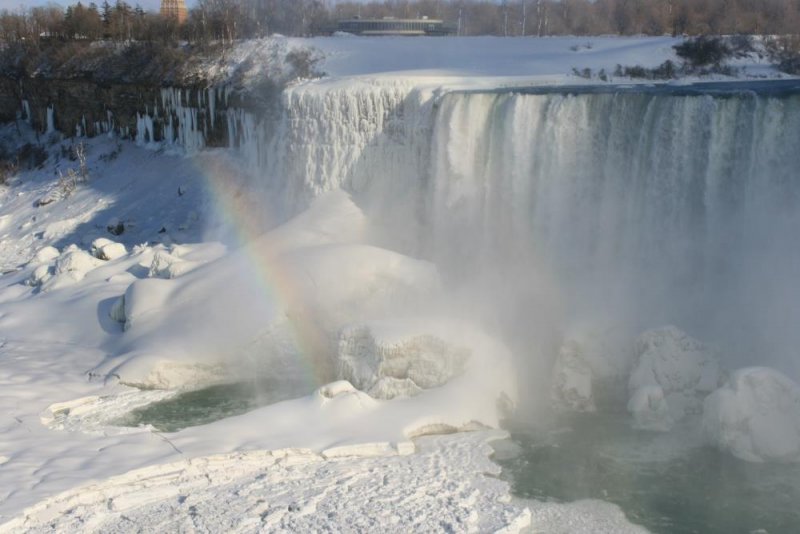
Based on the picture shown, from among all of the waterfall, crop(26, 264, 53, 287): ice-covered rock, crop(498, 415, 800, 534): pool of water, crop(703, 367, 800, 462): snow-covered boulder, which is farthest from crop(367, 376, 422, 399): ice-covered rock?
crop(26, 264, 53, 287): ice-covered rock

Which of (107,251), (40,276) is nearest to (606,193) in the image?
(107,251)

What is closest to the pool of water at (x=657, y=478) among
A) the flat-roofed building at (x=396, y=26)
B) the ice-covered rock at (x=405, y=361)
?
the ice-covered rock at (x=405, y=361)

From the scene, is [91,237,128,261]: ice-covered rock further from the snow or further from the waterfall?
the waterfall

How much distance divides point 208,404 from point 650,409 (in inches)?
259

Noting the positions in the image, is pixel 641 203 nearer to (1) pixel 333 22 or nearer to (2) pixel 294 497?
(2) pixel 294 497

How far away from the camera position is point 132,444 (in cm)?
1251

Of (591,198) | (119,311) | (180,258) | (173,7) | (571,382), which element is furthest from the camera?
(173,7)

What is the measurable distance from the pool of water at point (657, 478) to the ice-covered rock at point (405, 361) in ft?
5.25

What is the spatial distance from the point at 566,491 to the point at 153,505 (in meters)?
4.70

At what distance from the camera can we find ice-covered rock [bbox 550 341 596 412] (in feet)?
46.1

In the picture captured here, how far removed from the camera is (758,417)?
12180mm

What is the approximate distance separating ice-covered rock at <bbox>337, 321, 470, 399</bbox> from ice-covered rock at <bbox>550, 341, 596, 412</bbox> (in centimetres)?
139

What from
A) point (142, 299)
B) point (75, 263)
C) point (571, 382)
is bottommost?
point (75, 263)

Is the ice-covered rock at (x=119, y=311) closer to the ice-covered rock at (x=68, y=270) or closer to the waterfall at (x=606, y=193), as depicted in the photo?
the ice-covered rock at (x=68, y=270)
